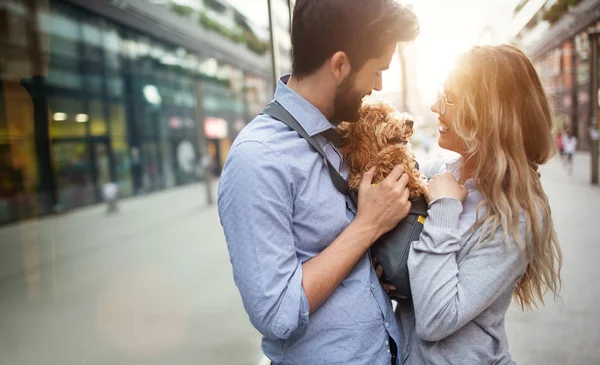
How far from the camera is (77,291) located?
648cm

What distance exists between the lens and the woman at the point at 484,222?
4.18ft

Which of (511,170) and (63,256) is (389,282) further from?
(63,256)

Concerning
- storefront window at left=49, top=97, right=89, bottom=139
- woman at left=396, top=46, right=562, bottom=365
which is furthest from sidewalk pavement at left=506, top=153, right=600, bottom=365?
storefront window at left=49, top=97, right=89, bottom=139

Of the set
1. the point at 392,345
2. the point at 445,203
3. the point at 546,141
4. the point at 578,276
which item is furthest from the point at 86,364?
the point at 578,276

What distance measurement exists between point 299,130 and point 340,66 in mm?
221

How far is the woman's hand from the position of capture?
1379 mm

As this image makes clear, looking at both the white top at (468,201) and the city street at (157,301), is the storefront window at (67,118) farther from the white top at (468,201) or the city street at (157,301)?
the white top at (468,201)

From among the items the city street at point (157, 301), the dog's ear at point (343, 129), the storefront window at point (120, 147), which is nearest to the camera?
the dog's ear at point (343, 129)

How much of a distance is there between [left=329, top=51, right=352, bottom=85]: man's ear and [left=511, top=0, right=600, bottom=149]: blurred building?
2.35 feet

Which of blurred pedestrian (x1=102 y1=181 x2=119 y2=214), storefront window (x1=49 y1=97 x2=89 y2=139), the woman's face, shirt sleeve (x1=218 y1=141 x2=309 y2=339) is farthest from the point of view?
blurred pedestrian (x1=102 y1=181 x2=119 y2=214)

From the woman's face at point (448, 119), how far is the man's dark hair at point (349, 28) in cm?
32

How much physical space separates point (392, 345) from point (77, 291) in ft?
20.9

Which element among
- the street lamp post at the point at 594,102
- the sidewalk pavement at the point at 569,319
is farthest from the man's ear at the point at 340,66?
the street lamp post at the point at 594,102

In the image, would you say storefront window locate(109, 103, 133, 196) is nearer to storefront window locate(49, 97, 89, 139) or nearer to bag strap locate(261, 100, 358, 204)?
storefront window locate(49, 97, 89, 139)
